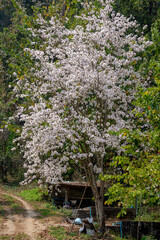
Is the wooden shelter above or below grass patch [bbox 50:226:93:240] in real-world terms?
above

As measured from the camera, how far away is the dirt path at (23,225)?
10.9 metres

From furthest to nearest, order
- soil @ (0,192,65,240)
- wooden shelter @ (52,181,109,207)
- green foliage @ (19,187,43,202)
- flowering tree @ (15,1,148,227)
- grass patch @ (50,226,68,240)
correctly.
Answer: green foliage @ (19,187,43,202), wooden shelter @ (52,181,109,207), soil @ (0,192,65,240), flowering tree @ (15,1,148,227), grass patch @ (50,226,68,240)

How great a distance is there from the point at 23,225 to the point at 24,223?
1.06ft

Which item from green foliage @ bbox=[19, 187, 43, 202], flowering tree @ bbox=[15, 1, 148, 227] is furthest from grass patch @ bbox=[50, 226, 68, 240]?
green foliage @ bbox=[19, 187, 43, 202]

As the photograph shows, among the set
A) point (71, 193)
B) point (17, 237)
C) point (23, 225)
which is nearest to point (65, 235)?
point (17, 237)

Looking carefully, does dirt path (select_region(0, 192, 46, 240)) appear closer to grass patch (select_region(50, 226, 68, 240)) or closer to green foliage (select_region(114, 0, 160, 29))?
grass patch (select_region(50, 226, 68, 240))

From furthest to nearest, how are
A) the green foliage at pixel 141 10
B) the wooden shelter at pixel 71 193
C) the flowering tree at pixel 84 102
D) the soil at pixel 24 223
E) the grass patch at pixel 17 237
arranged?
the green foliage at pixel 141 10 → the wooden shelter at pixel 71 193 → the soil at pixel 24 223 → the flowering tree at pixel 84 102 → the grass patch at pixel 17 237

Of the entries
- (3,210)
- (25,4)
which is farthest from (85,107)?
(25,4)

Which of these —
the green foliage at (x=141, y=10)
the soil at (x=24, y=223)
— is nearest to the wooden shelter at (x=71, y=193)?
the soil at (x=24, y=223)

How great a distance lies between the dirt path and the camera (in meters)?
10.9

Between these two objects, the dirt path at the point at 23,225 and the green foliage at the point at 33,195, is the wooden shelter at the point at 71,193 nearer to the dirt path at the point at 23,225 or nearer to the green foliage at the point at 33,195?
the green foliage at the point at 33,195

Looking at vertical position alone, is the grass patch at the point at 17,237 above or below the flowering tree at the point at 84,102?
below

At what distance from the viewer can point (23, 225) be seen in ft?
39.4

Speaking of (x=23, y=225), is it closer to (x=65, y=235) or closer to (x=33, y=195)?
(x=65, y=235)
